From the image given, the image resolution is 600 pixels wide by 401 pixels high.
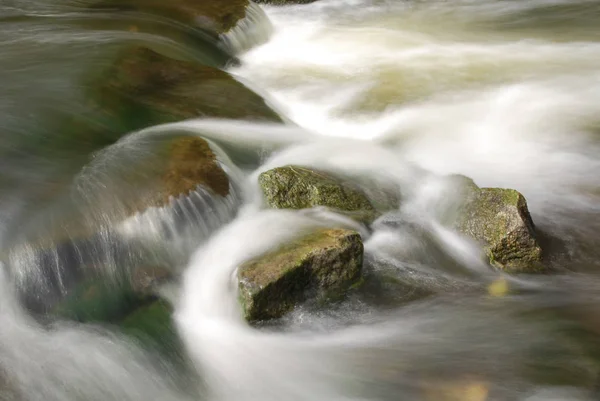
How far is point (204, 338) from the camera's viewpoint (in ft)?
14.0

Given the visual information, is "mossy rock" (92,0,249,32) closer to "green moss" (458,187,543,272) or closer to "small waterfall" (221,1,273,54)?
"small waterfall" (221,1,273,54)

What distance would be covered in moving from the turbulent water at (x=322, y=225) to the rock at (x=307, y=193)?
134mm

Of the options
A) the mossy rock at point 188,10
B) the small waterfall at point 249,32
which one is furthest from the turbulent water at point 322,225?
the small waterfall at point 249,32

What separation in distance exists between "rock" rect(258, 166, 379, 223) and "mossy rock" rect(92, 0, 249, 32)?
15.3ft

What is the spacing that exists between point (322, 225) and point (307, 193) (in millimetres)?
491

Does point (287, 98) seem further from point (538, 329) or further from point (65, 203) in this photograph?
point (538, 329)

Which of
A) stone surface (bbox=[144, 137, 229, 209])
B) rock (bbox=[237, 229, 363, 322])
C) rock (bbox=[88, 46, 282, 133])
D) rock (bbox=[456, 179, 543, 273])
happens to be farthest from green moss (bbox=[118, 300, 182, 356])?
rock (bbox=[456, 179, 543, 273])

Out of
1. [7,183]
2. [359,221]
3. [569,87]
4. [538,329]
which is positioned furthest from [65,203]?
[569,87]

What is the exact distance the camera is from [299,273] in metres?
4.20

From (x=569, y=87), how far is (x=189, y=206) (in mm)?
5744

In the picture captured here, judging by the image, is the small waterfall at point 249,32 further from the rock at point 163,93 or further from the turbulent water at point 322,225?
the rock at point 163,93

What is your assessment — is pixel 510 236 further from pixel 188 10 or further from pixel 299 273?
pixel 188 10

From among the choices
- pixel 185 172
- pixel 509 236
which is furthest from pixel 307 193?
pixel 509 236

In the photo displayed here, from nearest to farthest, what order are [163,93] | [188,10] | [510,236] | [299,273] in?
[299,273] → [510,236] → [163,93] → [188,10]
